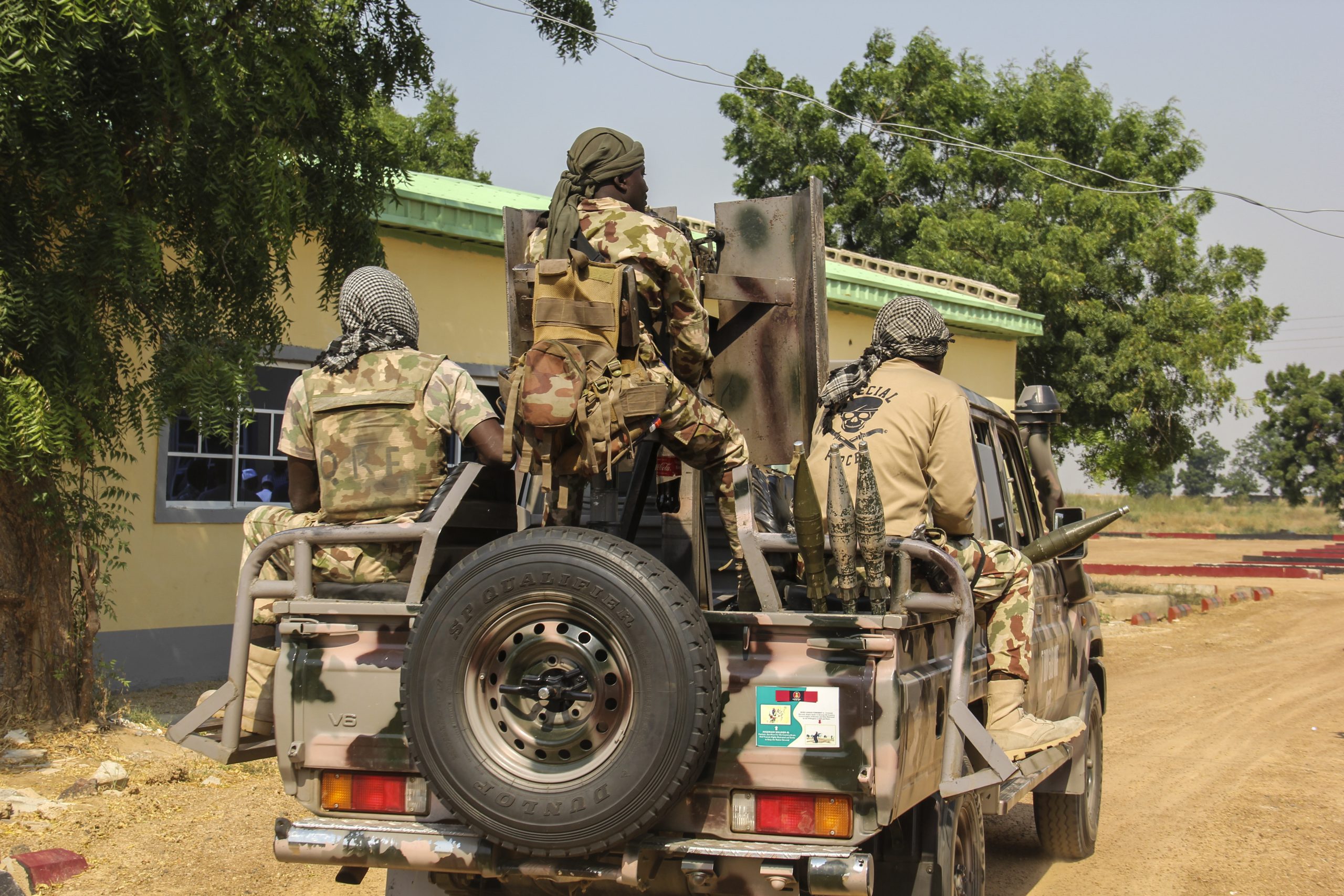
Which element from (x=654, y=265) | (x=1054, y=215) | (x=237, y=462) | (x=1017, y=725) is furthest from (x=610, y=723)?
(x=1054, y=215)

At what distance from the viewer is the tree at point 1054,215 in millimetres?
17703

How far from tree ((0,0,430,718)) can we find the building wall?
122cm

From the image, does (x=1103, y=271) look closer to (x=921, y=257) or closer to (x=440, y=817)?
(x=921, y=257)

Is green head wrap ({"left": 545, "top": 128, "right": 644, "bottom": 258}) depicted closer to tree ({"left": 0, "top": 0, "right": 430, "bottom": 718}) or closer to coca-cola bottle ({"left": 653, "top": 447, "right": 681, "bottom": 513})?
coca-cola bottle ({"left": 653, "top": 447, "right": 681, "bottom": 513})

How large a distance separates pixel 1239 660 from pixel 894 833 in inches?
410

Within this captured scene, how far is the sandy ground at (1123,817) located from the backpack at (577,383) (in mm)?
2709

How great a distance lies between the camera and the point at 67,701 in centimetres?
723

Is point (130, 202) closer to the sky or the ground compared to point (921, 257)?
closer to the ground

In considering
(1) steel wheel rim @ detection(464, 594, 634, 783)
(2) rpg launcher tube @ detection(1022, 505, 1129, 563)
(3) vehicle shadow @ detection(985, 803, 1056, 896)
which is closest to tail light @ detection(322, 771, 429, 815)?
(1) steel wheel rim @ detection(464, 594, 634, 783)

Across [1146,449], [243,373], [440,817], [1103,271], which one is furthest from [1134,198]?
[440,817]

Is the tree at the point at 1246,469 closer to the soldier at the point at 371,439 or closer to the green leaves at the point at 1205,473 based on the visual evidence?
the green leaves at the point at 1205,473

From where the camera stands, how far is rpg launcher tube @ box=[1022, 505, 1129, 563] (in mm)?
4969

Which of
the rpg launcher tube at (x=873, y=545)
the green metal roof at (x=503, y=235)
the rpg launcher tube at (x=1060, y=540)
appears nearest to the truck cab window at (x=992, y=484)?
the rpg launcher tube at (x=1060, y=540)

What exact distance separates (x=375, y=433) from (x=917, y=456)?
1.86m
